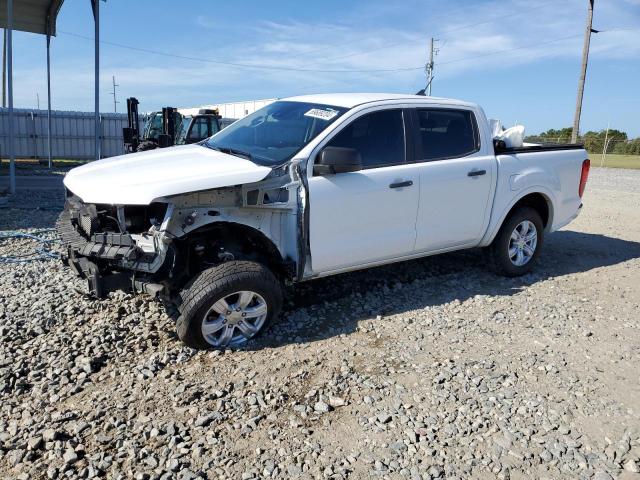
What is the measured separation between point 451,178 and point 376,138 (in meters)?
0.89

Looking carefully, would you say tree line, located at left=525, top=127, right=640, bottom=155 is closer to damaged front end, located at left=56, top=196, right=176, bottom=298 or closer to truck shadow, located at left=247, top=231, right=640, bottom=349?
truck shadow, located at left=247, top=231, right=640, bottom=349

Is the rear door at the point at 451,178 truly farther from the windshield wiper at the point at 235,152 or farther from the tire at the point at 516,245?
the windshield wiper at the point at 235,152

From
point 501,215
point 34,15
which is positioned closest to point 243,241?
point 501,215

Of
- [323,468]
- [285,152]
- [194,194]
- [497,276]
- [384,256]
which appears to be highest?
[285,152]

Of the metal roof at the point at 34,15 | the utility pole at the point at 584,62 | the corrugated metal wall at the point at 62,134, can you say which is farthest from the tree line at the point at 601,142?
the metal roof at the point at 34,15

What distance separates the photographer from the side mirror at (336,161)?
4.11 m

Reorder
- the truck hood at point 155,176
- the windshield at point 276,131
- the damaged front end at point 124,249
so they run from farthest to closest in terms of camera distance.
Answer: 1. the windshield at point 276,131
2. the damaged front end at point 124,249
3. the truck hood at point 155,176

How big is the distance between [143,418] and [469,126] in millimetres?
4123

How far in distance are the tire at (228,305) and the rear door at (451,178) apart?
168cm

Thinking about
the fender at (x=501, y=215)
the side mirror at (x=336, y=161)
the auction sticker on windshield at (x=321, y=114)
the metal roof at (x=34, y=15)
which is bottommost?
the fender at (x=501, y=215)

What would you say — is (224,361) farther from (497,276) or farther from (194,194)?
(497,276)

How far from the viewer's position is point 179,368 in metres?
3.71

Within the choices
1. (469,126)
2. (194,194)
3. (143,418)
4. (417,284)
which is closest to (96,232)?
(194,194)

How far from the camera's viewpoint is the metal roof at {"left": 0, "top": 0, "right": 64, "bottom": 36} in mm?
14609
